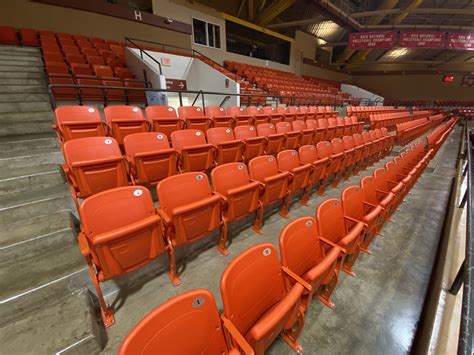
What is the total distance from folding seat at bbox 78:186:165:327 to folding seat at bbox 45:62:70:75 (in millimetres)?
4290

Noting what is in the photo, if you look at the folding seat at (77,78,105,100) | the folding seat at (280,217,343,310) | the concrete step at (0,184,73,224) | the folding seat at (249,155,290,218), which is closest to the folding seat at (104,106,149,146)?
the concrete step at (0,184,73,224)

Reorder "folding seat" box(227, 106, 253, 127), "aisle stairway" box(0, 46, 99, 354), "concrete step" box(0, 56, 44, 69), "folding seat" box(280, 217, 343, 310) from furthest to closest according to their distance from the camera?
"concrete step" box(0, 56, 44, 69) < "folding seat" box(227, 106, 253, 127) < "folding seat" box(280, 217, 343, 310) < "aisle stairway" box(0, 46, 99, 354)

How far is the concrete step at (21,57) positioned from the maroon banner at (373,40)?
35.6ft

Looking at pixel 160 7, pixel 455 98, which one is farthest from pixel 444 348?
pixel 455 98

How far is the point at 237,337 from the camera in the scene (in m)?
0.74

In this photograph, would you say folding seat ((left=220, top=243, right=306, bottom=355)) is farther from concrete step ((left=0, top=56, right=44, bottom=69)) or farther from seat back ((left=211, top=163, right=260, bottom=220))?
concrete step ((left=0, top=56, right=44, bottom=69))

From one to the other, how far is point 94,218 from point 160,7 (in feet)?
29.5

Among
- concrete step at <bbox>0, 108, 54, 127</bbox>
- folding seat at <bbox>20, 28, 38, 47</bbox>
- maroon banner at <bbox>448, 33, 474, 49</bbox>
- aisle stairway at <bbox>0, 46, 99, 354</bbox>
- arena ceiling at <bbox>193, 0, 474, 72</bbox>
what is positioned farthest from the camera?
arena ceiling at <bbox>193, 0, 474, 72</bbox>

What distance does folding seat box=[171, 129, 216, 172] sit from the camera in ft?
7.11

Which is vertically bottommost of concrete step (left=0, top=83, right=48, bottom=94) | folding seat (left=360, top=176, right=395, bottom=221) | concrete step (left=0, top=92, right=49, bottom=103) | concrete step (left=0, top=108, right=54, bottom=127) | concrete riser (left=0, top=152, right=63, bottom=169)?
folding seat (left=360, top=176, right=395, bottom=221)

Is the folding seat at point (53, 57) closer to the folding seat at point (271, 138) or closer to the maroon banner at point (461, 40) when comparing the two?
the folding seat at point (271, 138)

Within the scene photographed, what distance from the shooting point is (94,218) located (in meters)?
1.20

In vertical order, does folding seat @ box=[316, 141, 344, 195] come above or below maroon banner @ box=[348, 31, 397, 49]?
below

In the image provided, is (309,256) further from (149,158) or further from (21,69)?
(21,69)
